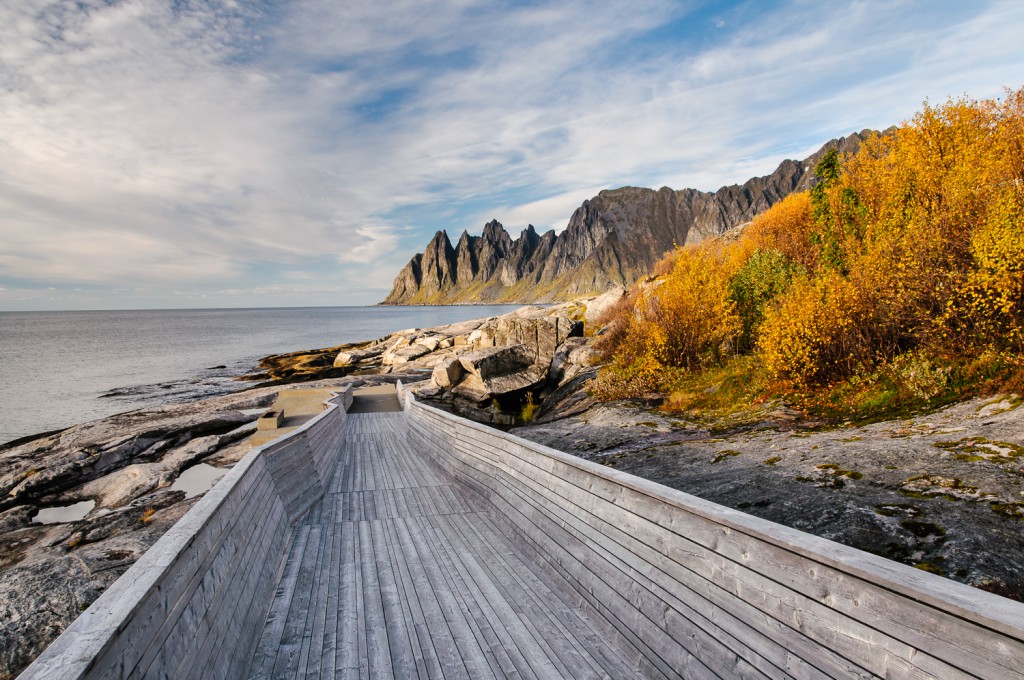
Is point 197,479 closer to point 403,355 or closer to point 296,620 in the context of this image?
point 296,620

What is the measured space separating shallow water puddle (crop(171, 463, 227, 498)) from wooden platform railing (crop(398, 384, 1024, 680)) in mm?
12392

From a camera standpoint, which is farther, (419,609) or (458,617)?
(419,609)

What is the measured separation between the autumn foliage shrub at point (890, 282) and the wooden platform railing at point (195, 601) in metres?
13.3

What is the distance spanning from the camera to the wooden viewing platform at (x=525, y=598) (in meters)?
2.58

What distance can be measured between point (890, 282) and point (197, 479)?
21.0 m

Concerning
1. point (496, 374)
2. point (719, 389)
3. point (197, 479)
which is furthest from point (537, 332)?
point (197, 479)

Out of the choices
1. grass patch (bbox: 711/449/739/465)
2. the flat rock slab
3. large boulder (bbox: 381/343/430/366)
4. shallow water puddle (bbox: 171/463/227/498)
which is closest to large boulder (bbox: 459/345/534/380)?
the flat rock slab

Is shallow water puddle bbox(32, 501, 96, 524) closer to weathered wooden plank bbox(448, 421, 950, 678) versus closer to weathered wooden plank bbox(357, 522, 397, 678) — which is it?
weathered wooden plank bbox(357, 522, 397, 678)

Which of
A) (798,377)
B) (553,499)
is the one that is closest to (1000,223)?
(798,377)

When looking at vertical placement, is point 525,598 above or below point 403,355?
below

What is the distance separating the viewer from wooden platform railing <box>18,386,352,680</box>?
2.44 m

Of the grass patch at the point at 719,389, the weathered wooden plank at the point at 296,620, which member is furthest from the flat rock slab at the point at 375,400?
the weathered wooden plank at the point at 296,620

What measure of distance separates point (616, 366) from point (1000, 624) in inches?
695

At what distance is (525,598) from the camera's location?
5.64m
